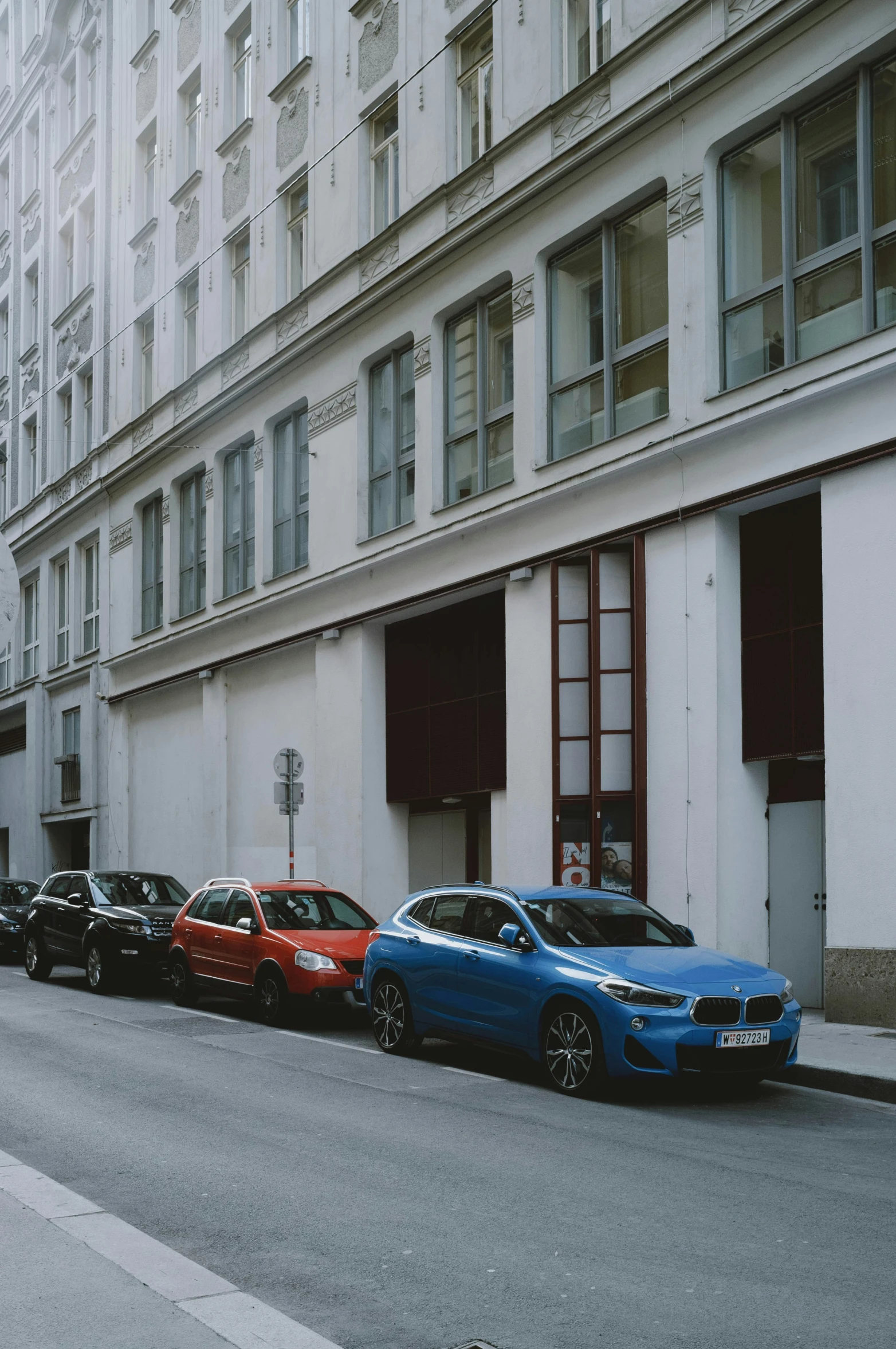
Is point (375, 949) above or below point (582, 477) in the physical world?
below

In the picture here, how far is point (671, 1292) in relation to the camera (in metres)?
5.61

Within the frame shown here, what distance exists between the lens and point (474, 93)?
20891mm

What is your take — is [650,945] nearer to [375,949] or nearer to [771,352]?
[375,949]

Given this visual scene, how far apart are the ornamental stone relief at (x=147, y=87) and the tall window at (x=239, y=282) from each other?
6475 mm

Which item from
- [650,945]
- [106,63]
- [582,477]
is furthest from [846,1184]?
[106,63]

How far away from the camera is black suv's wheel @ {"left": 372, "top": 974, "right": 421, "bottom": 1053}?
1259 cm

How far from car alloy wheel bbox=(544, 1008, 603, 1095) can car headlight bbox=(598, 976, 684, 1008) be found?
0.33 metres

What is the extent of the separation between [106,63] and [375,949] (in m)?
29.2

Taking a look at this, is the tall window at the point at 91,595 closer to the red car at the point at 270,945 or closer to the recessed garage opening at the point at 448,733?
the recessed garage opening at the point at 448,733

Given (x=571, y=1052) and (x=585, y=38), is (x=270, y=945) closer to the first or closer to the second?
(x=571, y=1052)

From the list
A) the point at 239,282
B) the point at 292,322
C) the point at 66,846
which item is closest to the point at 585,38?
the point at 292,322

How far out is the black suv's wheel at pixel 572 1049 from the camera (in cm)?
1031

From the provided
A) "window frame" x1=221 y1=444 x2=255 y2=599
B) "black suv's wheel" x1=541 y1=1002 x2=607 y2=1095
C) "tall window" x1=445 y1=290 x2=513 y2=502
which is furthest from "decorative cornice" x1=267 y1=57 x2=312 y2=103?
"black suv's wheel" x1=541 y1=1002 x2=607 y2=1095

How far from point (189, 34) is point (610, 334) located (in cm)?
1722
